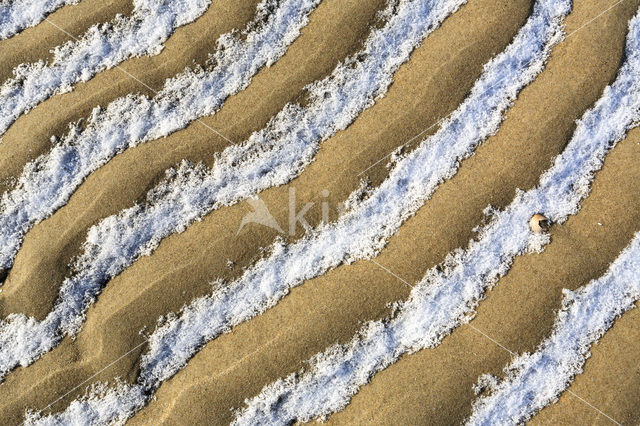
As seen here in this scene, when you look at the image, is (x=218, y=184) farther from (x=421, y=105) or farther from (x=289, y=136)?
(x=421, y=105)

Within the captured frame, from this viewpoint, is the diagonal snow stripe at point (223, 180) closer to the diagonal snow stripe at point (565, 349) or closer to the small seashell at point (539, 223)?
the small seashell at point (539, 223)

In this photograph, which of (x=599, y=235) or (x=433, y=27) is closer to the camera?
(x=599, y=235)

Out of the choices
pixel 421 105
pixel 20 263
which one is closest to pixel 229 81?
pixel 421 105

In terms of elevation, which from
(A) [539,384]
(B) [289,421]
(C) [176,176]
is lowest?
(A) [539,384]

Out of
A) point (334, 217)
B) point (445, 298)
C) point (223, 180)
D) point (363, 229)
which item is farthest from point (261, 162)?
point (445, 298)

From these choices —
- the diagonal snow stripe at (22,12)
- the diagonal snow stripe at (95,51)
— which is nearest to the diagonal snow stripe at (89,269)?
the diagonal snow stripe at (95,51)
